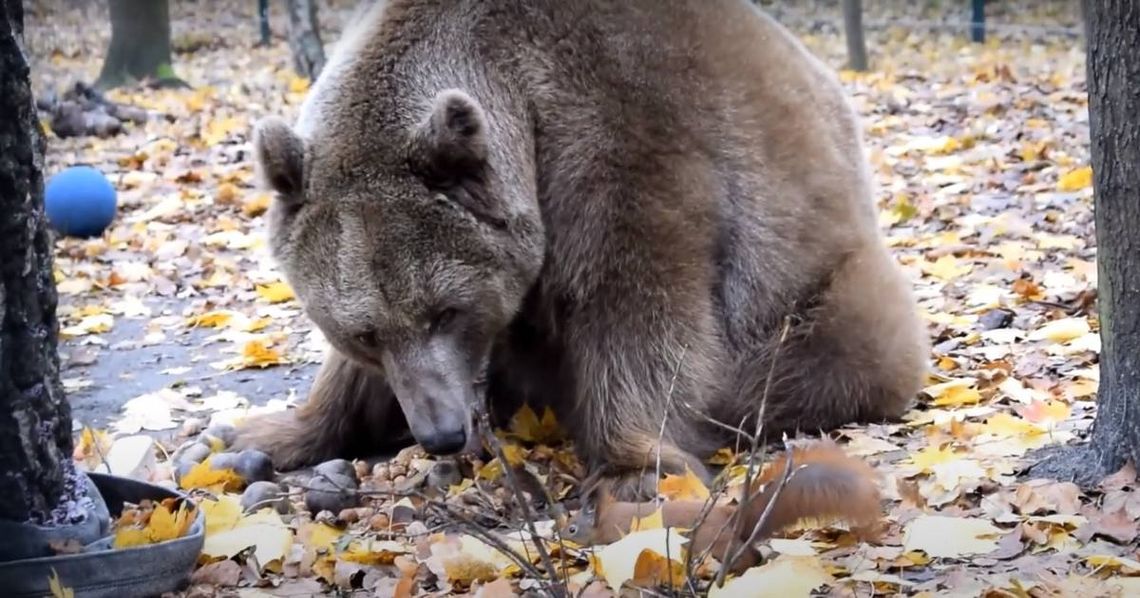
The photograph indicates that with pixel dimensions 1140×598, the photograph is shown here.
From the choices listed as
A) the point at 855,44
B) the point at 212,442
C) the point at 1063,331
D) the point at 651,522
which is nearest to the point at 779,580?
the point at 651,522

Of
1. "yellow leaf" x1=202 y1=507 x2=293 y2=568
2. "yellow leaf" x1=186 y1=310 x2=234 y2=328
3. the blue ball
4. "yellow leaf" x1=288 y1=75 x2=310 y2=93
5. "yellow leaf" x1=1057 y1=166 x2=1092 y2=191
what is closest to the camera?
"yellow leaf" x1=202 y1=507 x2=293 y2=568

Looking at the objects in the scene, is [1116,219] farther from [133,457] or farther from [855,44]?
[855,44]

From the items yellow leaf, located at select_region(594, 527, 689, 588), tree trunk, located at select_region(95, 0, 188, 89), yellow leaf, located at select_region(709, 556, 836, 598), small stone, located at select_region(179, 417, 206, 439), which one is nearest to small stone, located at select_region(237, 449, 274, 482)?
small stone, located at select_region(179, 417, 206, 439)

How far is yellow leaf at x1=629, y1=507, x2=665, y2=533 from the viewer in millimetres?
3143

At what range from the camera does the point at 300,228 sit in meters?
3.95

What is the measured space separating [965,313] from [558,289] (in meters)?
2.25

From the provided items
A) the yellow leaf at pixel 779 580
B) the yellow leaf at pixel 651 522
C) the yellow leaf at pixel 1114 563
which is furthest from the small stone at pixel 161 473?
the yellow leaf at pixel 1114 563

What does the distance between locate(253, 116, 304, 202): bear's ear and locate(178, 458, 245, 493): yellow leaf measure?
2.99ft

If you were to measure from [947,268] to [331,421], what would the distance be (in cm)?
302

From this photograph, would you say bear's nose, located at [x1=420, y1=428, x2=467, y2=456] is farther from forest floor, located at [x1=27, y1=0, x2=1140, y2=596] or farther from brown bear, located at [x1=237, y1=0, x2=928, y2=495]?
forest floor, located at [x1=27, y1=0, x2=1140, y2=596]

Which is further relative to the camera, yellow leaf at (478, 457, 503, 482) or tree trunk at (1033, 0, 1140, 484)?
yellow leaf at (478, 457, 503, 482)

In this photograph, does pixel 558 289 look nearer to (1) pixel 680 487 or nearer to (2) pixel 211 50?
(1) pixel 680 487

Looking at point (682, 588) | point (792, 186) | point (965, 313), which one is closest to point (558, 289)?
point (792, 186)

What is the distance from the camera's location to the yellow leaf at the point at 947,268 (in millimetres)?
6250
